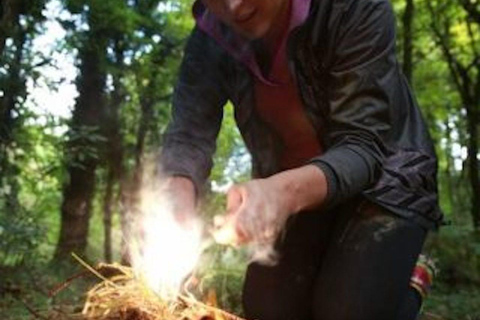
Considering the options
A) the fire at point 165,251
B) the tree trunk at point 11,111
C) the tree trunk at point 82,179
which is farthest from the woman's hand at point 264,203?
the tree trunk at point 82,179

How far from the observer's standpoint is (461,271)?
6.86 m

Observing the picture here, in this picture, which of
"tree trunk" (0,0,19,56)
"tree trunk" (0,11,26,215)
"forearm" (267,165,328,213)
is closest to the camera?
"forearm" (267,165,328,213)

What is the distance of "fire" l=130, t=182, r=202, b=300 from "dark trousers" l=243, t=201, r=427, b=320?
0.61 metres

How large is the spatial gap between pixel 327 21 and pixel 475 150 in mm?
5898

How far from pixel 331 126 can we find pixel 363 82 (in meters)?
0.23

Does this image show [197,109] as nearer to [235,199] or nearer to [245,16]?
[245,16]

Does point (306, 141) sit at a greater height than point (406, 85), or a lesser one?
lesser

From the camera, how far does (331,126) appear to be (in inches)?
98.0

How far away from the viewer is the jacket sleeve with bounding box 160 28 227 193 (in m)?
2.64

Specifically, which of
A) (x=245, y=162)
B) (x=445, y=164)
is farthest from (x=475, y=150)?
(x=445, y=164)

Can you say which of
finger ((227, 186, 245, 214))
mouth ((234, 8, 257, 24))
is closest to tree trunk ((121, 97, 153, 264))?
mouth ((234, 8, 257, 24))

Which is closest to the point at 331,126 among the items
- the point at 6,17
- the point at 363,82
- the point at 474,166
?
the point at 363,82

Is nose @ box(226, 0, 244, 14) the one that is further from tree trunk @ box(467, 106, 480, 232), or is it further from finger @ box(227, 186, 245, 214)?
tree trunk @ box(467, 106, 480, 232)

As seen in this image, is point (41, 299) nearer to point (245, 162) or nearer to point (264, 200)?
point (264, 200)
